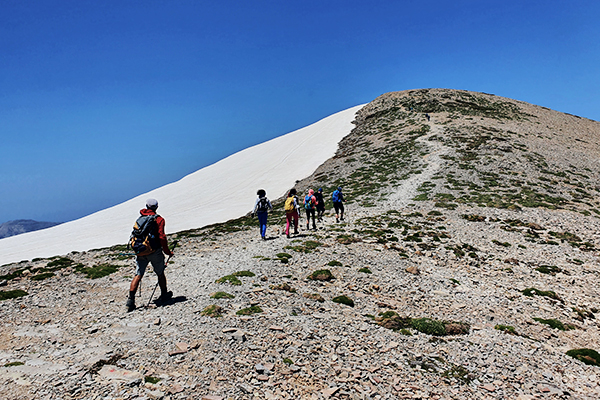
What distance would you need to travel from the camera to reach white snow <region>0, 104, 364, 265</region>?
45.5 metres

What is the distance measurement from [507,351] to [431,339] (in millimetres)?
2347

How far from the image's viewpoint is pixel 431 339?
32.3ft

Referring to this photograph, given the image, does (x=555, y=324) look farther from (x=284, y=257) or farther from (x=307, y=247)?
(x=284, y=257)

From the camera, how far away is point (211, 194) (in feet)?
208

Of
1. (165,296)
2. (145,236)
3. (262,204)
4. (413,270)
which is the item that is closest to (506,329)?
(413,270)

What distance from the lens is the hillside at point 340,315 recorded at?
7258mm

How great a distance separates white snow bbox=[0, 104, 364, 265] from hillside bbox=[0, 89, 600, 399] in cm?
2665

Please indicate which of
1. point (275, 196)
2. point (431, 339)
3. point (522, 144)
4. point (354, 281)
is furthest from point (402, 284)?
point (522, 144)

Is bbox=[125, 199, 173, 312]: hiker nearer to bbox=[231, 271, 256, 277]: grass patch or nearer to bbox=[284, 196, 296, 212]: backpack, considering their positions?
bbox=[231, 271, 256, 277]: grass patch

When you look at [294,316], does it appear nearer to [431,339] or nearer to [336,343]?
[336,343]

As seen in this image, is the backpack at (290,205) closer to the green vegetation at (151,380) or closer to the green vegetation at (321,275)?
the green vegetation at (321,275)

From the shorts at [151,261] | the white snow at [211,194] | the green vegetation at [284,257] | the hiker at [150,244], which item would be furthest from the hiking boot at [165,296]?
the white snow at [211,194]

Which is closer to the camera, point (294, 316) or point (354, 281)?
point (294, 316)

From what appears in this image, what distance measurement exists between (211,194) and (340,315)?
56.3 metres
